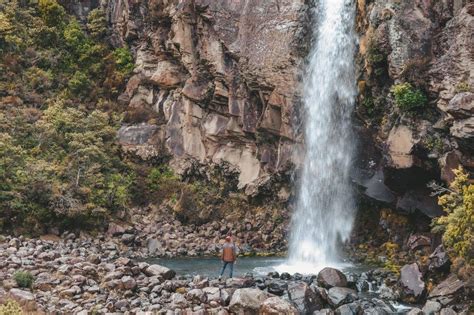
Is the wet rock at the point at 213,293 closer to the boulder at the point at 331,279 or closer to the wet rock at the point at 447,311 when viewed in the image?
the boulder at the point at 331,279

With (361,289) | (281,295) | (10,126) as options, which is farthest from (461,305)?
(10,126)

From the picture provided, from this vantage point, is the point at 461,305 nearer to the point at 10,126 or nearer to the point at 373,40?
the point at 373,40

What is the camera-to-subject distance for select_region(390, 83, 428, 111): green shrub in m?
21.8

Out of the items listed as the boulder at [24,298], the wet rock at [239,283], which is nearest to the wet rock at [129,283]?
the boulder at [24,298]

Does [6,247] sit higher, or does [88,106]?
[88,106]

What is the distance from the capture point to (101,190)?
98.0 feet

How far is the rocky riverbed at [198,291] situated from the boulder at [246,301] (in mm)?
29

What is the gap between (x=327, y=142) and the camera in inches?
1118

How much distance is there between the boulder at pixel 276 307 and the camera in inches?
580

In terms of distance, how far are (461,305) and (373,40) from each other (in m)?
13.0

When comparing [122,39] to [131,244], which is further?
[122,39]

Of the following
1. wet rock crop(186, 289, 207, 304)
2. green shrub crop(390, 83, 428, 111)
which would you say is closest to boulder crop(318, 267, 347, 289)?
wet rock crop(186, 289, 207, 304)

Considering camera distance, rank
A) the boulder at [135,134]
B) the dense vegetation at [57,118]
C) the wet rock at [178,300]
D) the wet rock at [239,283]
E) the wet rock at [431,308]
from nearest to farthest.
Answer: the wet rock at [431,308]
the wet rock at [178,300]
the wet rock at [239,283]
the dense vegetation at [57,118]
the boulder at [135,134]

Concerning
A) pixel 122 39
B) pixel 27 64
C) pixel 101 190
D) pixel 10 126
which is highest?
pixel 122 39
